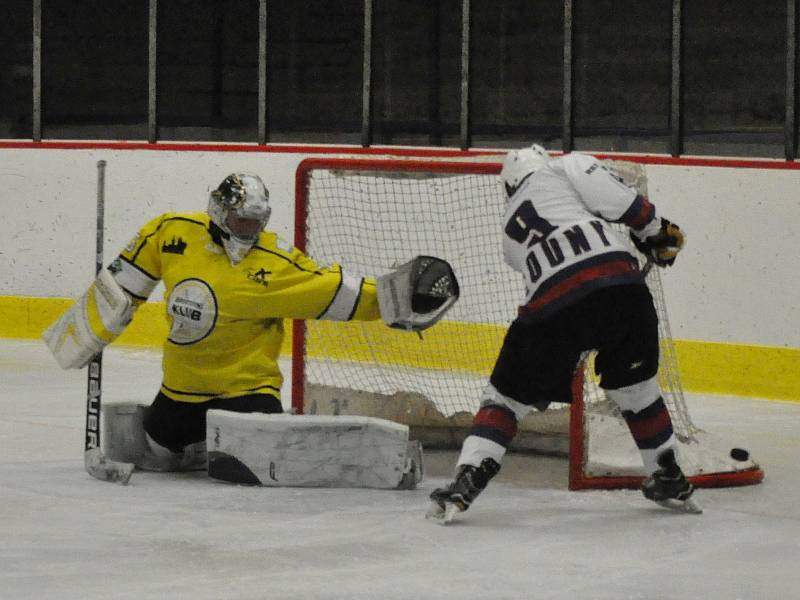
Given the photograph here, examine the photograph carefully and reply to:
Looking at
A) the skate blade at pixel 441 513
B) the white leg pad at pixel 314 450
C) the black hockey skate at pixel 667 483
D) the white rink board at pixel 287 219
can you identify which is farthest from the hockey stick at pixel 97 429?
the white rink board at pixel 287 219

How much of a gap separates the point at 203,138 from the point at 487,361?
373cm

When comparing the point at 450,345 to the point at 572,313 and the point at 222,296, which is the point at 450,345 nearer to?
the point at 222,296

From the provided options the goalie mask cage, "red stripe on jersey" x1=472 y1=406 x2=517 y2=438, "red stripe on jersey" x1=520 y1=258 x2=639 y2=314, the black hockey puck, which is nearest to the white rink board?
the goalie mask cage

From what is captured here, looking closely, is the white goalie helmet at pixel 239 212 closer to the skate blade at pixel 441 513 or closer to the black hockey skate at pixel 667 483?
the skate blade at pixel 441 513

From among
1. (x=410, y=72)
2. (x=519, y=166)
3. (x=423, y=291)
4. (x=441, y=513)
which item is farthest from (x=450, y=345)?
(x=410, y=72)

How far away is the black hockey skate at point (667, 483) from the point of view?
18.5ft

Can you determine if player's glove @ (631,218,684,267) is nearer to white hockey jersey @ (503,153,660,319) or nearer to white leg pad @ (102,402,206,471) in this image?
white hockey jersey @ (503,153,660,319)

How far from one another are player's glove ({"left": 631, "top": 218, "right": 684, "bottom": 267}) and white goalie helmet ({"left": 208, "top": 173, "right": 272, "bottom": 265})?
4.18 ft

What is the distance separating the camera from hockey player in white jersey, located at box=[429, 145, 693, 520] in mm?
5527

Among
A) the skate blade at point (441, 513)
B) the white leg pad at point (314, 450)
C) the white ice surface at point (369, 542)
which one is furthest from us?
the white leg pad at point (314, 450)

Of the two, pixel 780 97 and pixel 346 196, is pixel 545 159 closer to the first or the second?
pixel 346 196

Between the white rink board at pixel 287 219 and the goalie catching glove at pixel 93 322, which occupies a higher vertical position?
the white rink board at pixel 287 219

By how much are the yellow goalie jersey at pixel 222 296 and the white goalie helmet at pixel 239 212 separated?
46 mm

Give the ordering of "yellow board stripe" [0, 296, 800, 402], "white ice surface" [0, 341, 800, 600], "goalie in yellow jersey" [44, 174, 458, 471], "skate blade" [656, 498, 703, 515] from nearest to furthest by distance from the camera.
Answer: "white ice surface" [0, 341, 800, 600] → "skate blade" [656, 498, 703, 515] → "goalie in yellow jersey" [44, 174, 458, 471] → "yellow board stripe" [0, 296, 800, 402]
